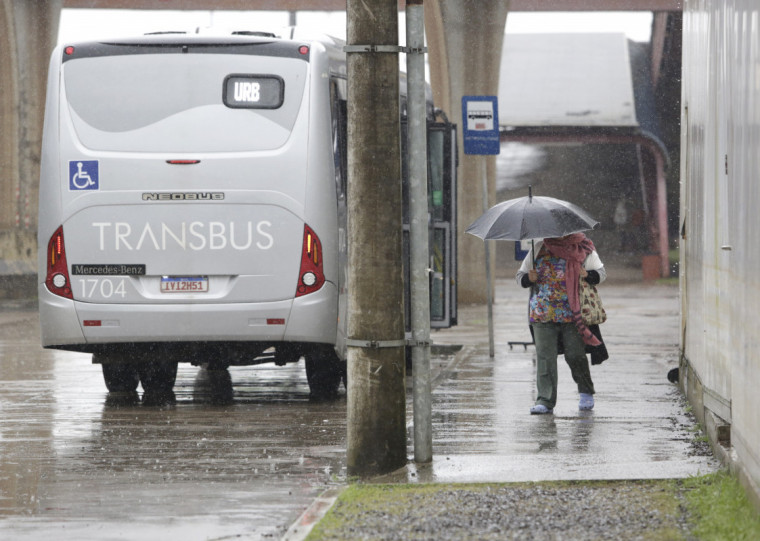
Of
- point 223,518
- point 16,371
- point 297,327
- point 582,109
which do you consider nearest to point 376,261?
point 223,518

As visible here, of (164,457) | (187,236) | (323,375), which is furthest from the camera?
(323,375)

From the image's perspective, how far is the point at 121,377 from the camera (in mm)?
12047

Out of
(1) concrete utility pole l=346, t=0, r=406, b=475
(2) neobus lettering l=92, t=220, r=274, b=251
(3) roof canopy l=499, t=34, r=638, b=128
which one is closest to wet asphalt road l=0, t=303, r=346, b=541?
(1) concrete utility pole l=346, t=0, r=406, b=475

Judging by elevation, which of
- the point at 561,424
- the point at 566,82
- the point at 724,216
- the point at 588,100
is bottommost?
the point at 561,424

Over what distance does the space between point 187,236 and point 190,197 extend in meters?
0.31

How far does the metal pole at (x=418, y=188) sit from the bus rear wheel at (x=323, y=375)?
3.69 metres

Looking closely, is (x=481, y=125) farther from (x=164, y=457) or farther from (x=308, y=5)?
(x=308, y=5)

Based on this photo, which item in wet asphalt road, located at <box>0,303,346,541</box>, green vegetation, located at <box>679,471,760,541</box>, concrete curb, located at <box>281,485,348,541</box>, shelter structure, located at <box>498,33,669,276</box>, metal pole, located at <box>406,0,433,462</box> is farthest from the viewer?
shelter structure, located at <box>498,33,669,276</box>

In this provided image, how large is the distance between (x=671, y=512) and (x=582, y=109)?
33.4 m

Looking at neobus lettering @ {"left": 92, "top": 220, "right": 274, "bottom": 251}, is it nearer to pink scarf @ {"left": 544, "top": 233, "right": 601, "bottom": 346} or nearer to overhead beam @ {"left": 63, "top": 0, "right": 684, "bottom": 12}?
pink scarf @ {"left": 544, "top": 233, "right": 601, "bottom": 346}

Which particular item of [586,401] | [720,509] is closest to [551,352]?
[586,401]

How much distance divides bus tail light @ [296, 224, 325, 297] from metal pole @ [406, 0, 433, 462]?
9.48 ft

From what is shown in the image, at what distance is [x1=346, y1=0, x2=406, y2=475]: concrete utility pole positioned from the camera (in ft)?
25.1

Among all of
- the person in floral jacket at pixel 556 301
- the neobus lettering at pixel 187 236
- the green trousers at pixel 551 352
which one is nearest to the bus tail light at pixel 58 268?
the neobus lettering at pixel 187 236
